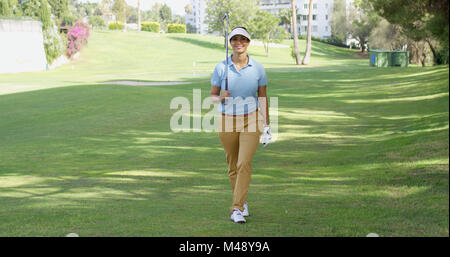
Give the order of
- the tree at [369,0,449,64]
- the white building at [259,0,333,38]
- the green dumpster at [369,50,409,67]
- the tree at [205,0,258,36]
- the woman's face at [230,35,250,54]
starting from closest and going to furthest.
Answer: the woman's face at [230,35,250,54] → the tree at [369,0,449,64] → the green dumpster at [369,50,409,67] → the tree at [205,0,258,36] → the white building at [259,0,333,38]

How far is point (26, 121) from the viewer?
2288 cm

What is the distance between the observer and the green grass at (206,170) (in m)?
6.86

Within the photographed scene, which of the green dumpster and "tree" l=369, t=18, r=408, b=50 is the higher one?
"tree" l=369, t=18, r=408, b=50

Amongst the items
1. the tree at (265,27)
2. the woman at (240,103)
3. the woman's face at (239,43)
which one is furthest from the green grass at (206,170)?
the tree at (265,27)

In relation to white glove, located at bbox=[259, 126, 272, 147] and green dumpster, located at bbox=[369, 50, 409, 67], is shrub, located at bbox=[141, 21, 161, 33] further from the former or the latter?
white glove, located at bbox=[259, 126, 272, 147]

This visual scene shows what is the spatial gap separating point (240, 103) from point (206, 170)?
5532 mm

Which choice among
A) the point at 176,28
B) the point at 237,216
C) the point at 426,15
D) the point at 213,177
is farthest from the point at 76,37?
the point at 237,216

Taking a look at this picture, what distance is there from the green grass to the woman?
50 centimetres

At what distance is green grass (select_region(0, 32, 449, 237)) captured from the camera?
22.5ft

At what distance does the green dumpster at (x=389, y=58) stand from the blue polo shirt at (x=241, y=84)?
176ft

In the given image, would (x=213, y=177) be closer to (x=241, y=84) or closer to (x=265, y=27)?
(x=241, y=84)

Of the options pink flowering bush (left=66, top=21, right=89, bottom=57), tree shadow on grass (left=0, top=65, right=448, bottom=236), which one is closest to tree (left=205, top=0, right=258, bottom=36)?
pink flowering bush (left=66, top=21, right=89, bottom=57)
